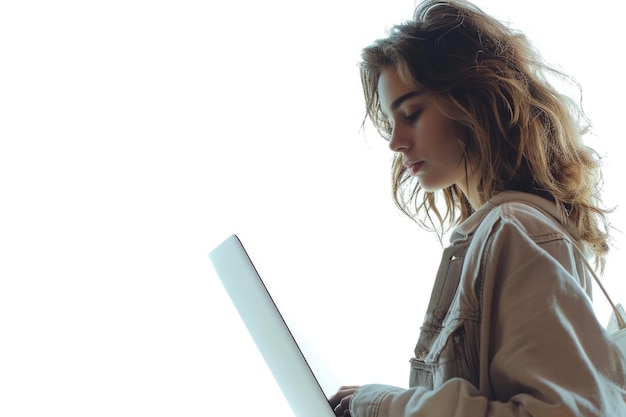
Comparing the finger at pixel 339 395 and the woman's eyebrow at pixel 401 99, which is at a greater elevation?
the woman's eyebrow at pixel 401 99

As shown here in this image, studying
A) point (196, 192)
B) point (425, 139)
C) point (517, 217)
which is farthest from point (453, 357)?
point (196, 192)

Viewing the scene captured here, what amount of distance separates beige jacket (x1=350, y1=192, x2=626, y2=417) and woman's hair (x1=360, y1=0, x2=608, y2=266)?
3.8 inches

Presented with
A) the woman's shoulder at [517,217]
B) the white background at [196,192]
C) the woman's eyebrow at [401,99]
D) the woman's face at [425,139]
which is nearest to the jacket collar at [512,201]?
the woman's shoulder at [517,217]

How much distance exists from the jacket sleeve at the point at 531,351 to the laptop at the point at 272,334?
0.08 meters

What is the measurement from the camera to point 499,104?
100cm

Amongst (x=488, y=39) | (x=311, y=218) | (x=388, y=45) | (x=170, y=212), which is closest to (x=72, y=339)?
(x=170, y=212)

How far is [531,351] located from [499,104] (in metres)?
0.43

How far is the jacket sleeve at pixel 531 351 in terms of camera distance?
2.26 ft

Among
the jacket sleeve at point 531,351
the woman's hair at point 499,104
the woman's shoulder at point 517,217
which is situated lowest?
the jacket sleeve at point 531,351

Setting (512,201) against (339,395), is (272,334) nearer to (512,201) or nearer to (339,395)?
(339,395)

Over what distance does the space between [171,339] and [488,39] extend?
2.94 ft

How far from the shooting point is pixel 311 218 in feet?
5.25

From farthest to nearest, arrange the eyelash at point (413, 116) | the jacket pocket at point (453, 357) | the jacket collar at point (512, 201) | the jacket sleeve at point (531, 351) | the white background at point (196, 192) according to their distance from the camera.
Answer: the white background at point (196, 192) → the eyelash at point (413, 116) → the jacket collar at point (512, 201) → the jacket pocket at point (453, 357) → the jacket sleeve at point (531, 351)

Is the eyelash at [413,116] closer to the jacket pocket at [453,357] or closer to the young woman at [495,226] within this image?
the young woman at [495,226]
